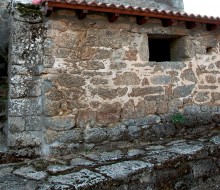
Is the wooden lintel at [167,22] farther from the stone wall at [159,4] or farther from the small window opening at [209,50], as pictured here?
the stone wall at [159,4]

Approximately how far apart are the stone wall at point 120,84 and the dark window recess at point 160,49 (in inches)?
20.3

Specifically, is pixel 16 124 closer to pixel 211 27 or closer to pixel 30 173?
pixel 30 173

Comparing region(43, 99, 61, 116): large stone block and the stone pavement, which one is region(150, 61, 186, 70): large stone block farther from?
region(43, 99, 61, 116): large stone block

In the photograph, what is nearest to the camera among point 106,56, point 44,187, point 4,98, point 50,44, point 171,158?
point 44,187

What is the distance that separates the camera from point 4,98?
4855mm

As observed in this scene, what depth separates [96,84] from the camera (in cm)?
436

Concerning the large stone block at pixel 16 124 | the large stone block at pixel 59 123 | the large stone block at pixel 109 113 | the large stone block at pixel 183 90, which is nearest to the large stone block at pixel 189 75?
the large stone block at pixel 183 90

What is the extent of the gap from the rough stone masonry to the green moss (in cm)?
1

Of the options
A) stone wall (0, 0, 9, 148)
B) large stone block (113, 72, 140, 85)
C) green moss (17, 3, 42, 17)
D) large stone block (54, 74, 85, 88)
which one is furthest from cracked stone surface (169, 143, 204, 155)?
green moss (17, 3, 42, 17)

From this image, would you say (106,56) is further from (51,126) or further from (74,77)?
(51,126)

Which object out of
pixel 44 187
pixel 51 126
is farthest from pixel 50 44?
pixel 44 187

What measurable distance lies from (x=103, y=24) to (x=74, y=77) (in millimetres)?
952

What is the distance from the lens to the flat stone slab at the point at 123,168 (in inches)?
134

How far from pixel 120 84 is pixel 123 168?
1437 millimetres
